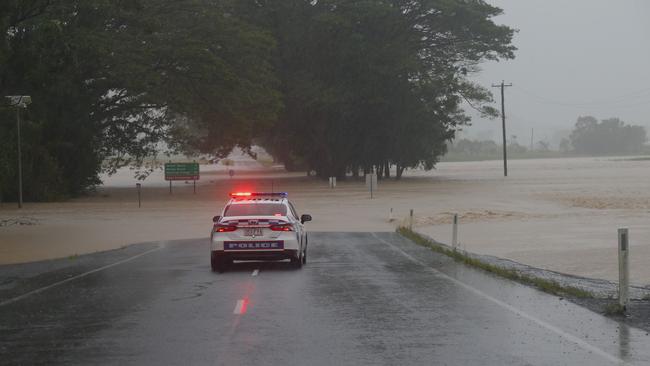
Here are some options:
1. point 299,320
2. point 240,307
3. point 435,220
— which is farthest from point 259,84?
point 299,320

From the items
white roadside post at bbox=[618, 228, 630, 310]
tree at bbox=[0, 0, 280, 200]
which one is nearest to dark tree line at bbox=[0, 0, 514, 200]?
tree at bbox=[0, 0, 280, 200]

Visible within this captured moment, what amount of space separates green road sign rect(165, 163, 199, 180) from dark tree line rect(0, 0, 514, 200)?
8.90ft

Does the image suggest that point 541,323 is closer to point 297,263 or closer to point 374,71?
point 297,263

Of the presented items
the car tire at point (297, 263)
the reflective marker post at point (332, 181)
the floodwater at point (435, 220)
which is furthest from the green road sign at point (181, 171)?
the car tire at point (297, 263)

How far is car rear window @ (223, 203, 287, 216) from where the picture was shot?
18.8m

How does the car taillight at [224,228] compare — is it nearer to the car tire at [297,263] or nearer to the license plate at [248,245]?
the license plate at [248,245]

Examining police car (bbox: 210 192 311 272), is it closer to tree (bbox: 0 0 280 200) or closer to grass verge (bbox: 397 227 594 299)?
grass verge (bbox: 397 227 594 299)

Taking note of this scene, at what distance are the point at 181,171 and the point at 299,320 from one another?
5366cm

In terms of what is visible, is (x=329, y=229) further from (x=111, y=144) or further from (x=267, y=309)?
(x=111, y=144)

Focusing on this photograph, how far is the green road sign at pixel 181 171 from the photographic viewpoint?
63.8m

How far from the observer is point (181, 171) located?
211 feet

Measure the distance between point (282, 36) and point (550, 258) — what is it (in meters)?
56.3

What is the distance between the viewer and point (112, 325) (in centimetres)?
1139

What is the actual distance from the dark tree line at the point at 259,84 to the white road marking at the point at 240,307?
22.4 metres
